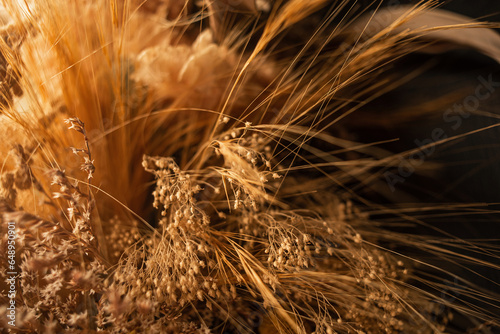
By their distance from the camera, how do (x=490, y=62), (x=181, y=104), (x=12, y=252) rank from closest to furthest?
(x=12, y=252) → (x=181, y=104) → (x=490, y=62)

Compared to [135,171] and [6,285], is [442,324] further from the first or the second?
[6,285]

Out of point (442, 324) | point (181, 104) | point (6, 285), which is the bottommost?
point (442, 324)

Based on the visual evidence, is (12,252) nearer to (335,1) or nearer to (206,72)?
(206,72)

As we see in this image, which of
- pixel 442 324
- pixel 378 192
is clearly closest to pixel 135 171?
pixel 378 192

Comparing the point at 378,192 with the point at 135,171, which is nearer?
the point at 135,171

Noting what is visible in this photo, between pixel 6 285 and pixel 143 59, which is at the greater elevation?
pixel 143 59

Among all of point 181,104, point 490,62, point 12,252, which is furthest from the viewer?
point 490,62
